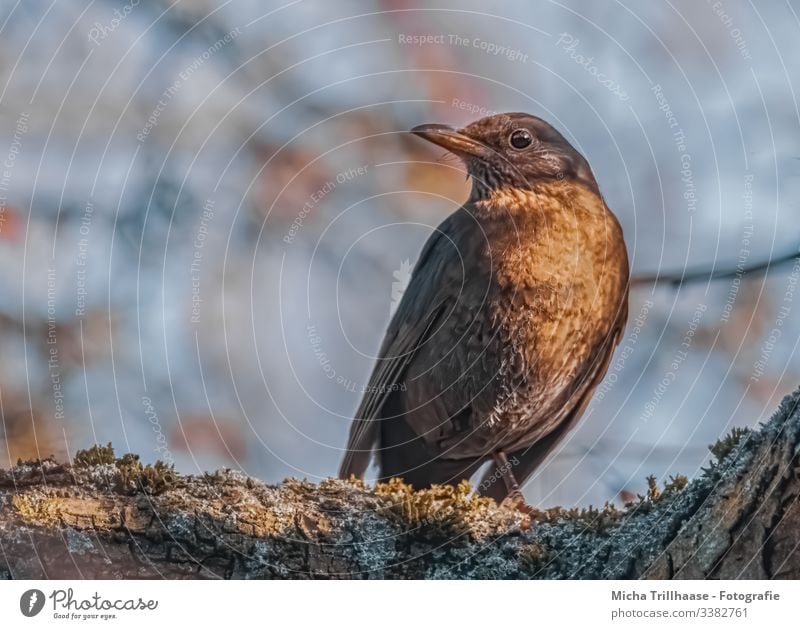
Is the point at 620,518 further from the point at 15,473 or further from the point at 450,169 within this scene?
the point at 15,473

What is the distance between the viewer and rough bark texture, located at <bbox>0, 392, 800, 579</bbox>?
13.1ft

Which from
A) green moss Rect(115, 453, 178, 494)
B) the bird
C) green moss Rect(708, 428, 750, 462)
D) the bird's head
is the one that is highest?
the bird's head

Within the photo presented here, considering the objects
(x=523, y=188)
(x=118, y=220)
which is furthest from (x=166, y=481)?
(x=523, y=188)

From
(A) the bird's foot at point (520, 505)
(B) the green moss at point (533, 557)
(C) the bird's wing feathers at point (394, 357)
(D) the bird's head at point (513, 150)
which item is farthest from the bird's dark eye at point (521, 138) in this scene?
(B) the green moss at point (533, 557)

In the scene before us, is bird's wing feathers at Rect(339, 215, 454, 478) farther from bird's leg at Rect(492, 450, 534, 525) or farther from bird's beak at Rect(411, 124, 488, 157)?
bird's leg at Rect(492, 450, 534, 525)

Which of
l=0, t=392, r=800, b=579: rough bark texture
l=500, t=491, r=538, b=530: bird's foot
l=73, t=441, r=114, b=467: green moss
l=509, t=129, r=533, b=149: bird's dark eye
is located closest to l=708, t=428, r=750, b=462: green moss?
l=0, t=392, r=800, b=579: rough bark texture

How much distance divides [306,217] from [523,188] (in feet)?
3.63

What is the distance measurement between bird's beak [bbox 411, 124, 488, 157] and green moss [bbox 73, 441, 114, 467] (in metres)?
2.11

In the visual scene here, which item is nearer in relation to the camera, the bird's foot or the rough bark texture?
the rough bark texture

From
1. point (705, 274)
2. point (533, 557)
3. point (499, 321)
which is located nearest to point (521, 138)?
point (499, 321)

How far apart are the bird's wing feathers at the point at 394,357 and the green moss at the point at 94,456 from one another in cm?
114

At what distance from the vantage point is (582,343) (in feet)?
15.9

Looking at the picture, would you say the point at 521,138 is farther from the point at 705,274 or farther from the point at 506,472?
the point at 506,472

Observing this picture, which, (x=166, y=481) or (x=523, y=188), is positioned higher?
(x=523, y=188)
